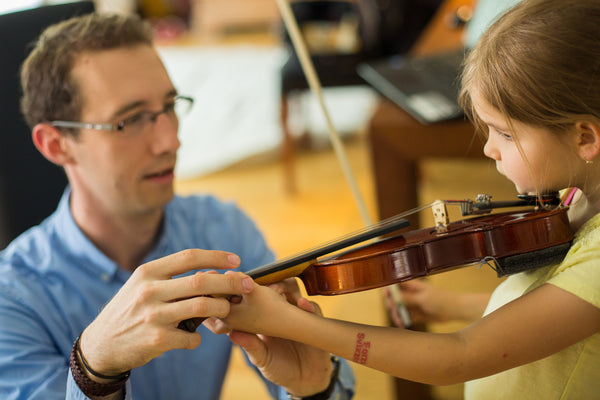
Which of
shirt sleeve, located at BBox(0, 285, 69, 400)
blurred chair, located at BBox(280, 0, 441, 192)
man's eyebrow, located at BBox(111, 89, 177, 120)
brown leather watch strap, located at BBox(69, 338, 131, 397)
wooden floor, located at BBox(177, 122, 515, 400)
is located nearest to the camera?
brown leather watch strap, located at BBox(69, 338, 131, 397)

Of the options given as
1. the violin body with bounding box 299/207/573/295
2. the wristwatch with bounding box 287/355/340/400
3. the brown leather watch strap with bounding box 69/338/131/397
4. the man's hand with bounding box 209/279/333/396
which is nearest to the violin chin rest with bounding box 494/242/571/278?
the violin body with bounding box 299/207/573/295

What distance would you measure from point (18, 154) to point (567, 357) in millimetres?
1125

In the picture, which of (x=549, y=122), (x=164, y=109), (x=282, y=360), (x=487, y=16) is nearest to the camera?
(x=549, y=122)

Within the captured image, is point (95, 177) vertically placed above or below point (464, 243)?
above

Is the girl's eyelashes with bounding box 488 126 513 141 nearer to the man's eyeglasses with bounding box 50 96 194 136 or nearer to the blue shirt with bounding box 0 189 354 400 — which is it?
the blue shirt with bounding box 0 189 354 400

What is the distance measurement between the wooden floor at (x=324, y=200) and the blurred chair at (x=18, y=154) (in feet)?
3.02

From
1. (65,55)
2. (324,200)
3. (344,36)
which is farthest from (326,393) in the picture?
(344,36)

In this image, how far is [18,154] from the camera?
1379mm

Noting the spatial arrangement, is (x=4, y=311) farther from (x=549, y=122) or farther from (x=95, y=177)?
(x=549, y=122)

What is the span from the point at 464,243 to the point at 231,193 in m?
2.59

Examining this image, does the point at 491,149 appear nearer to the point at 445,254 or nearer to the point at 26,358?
the point at 445,254

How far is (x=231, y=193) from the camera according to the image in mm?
3322

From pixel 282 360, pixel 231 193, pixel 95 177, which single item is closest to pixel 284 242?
pixel 231 193

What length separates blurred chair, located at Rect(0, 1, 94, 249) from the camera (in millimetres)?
1365
